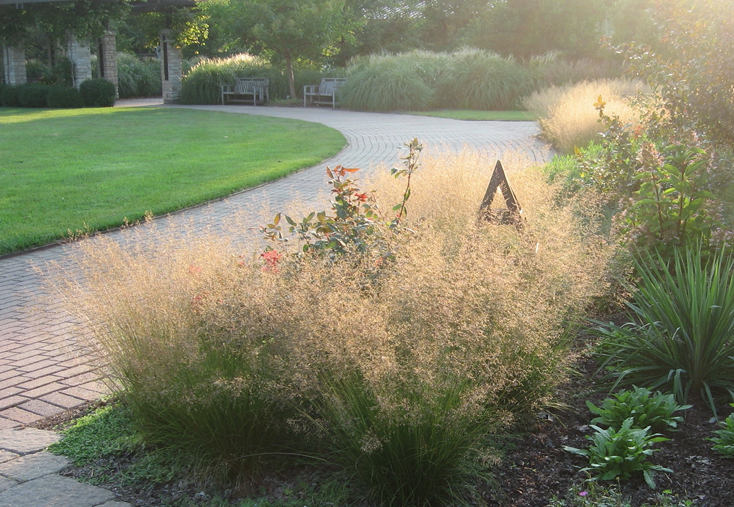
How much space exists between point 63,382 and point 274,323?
1971 millimetres

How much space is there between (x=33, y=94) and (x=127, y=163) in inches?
706

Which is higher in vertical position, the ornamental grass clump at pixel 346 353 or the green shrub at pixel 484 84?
the green shrub at pixel 484 84

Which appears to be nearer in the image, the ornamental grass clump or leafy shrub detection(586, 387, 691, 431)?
the ornamental grass clump

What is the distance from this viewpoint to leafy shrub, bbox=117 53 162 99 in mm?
34656

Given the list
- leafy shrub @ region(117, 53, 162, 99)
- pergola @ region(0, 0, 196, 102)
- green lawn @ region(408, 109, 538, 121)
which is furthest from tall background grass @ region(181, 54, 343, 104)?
leafy shrub @ region(117, 53, 162, 99)

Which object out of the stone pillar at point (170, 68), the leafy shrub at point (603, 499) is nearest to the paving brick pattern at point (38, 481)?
the leafy shrub at point (603, 499)

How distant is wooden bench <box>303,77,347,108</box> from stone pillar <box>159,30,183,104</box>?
19.7 feet

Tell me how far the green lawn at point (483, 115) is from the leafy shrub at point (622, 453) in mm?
16127

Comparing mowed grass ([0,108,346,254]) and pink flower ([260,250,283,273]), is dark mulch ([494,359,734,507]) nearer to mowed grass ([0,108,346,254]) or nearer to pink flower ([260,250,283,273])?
pink flower ([260,250,283,273])

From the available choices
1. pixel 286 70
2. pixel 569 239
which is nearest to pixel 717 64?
pixel 569 239

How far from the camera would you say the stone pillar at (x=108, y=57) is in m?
29.8

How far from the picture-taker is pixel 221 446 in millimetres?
2869

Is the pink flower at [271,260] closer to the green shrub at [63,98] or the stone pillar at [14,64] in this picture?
the green shrub at [63,98]

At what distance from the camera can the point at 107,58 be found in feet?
98.6
